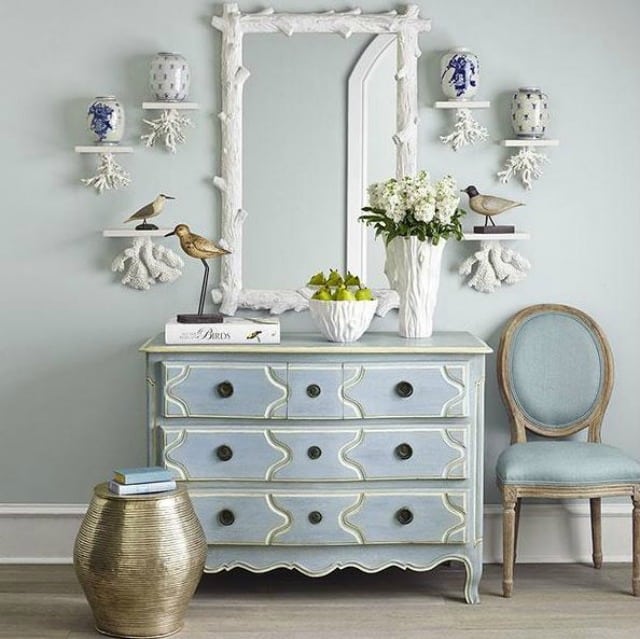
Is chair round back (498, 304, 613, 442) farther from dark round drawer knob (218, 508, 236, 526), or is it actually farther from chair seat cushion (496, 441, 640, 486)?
dark round drawer knob (218, 508, 236, 526)

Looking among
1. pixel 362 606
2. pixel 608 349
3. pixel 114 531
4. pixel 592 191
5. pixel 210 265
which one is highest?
pixel 592 191

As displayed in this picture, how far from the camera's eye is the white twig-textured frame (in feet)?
13.2

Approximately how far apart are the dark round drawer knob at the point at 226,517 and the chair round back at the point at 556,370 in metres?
1.10

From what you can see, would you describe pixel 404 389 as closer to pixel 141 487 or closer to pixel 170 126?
pixel 141 487

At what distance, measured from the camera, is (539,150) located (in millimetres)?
4125

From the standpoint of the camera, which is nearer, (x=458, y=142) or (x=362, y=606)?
(x=362, y=606)

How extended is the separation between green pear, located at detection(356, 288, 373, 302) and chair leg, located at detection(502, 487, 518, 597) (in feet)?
2.54

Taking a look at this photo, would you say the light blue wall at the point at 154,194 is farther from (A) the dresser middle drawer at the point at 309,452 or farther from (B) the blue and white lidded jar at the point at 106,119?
(A) the dresser middle drawer at the point at 309,452

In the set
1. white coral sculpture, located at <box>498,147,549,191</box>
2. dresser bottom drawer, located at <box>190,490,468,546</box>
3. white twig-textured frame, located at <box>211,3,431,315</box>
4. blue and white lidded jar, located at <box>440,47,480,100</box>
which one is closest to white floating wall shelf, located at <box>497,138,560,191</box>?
white coral sculpture, located at <box>498,147,549,191</box>

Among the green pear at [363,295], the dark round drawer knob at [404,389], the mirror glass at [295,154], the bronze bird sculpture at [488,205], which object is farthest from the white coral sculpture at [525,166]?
the dark round drawer knob at [404,389]

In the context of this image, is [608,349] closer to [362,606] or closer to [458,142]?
[458,142]

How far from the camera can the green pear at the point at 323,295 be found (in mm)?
3738

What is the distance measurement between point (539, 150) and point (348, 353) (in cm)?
113

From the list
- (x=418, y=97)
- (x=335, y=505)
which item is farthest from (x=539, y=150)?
(x=335, y=505)
